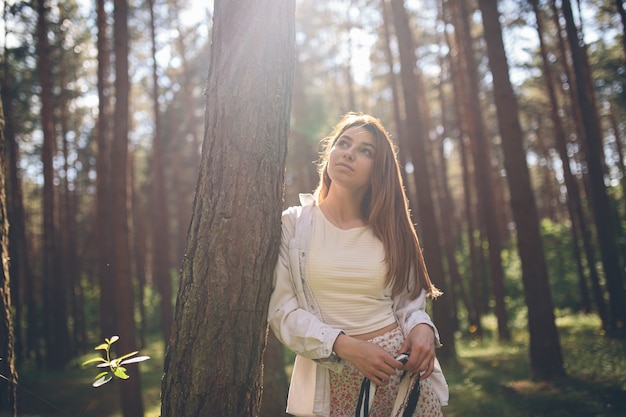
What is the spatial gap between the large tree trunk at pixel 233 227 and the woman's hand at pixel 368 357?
1.42 feet

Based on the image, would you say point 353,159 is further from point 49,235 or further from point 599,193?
point 49,235

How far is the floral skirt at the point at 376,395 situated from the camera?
2.49 m

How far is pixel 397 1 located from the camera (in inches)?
431

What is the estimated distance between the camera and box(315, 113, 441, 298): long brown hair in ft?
8.73

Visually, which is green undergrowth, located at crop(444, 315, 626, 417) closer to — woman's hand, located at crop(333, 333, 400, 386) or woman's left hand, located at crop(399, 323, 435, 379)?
woman's left hand, located at crop(399, 323, 435, 379)

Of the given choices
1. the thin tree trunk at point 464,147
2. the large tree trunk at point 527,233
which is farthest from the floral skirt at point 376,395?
the thin tree trunk at point 464,147

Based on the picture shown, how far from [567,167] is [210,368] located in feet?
45.3

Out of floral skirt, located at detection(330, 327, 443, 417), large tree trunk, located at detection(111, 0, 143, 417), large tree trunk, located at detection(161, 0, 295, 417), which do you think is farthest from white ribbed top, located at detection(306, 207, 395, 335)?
large tree trunk, located at detection(111, 0, 143, 417)

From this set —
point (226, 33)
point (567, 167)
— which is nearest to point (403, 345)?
point (226, 33)

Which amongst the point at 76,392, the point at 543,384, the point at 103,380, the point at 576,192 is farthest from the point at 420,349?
the point at 576,192

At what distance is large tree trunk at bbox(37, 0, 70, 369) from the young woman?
45.2 ft

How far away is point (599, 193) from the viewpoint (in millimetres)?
10906

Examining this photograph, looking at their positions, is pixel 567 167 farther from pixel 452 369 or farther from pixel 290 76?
pixel 290 76

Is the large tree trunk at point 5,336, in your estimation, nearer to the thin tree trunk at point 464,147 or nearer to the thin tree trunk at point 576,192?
the thin tree trunk at point 576,192
